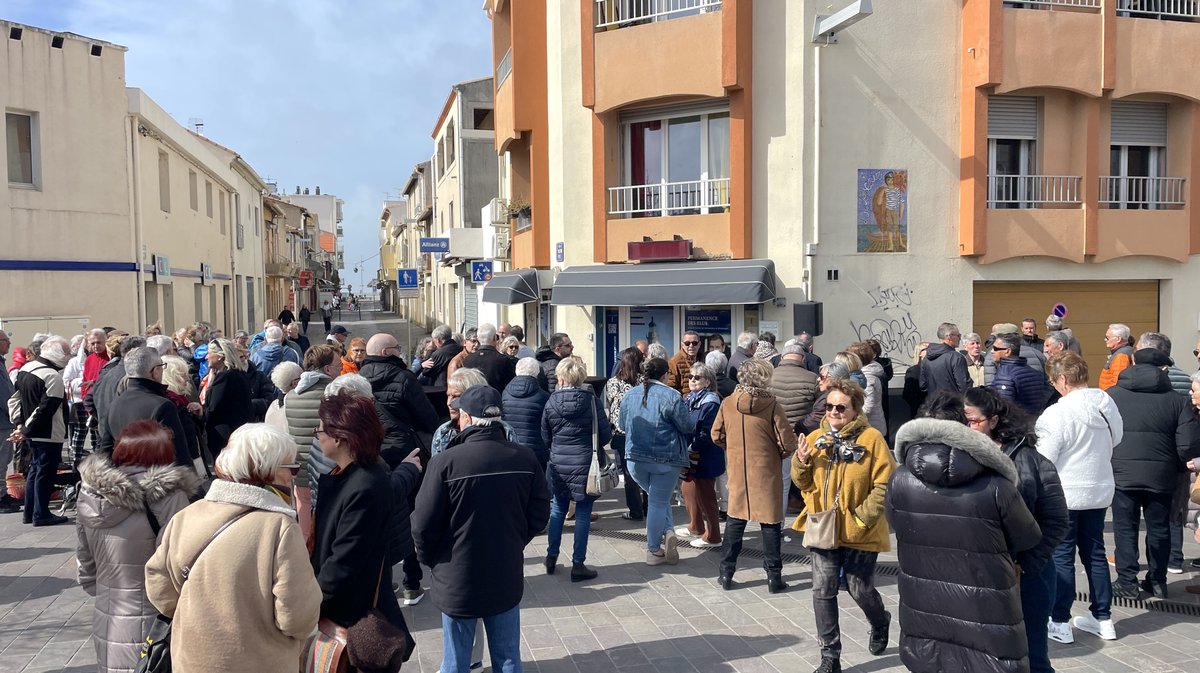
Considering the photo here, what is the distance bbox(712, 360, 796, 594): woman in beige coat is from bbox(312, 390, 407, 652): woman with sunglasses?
3.27m

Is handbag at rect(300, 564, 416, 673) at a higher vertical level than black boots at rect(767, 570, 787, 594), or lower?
higher

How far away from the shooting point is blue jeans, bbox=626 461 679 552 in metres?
6.98

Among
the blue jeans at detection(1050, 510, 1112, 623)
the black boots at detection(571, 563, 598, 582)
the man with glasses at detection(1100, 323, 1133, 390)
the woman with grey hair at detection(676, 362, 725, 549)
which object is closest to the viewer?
the blue jeans at detection(1050, 510, 1112, 623)

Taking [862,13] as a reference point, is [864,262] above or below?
below

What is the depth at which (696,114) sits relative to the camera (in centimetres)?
1484

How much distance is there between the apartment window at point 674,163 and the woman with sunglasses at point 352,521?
1172cm

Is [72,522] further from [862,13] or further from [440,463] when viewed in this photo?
[862,13]

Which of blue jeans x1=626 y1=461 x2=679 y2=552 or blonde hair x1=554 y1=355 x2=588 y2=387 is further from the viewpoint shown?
blue jeans x1=626 y1=461 x2=679 y2=552

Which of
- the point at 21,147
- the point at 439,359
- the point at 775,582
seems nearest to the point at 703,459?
the point at 775,582

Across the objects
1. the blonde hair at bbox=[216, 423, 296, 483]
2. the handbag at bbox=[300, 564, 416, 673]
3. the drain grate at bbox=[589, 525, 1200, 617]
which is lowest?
the drain grate at bbox=[589, 525, 1200, 617]

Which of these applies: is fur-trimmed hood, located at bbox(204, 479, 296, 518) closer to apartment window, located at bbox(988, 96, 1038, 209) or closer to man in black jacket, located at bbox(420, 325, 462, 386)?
man in black jacket, located at bbox(420, 325, 462, 386)

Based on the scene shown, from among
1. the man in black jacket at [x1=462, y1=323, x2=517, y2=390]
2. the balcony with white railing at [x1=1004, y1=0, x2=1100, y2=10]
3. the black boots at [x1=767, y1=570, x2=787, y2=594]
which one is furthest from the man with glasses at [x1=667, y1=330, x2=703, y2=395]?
the balcony with white railing at [x1=1004, y1=0, x2=1100, y2=10]

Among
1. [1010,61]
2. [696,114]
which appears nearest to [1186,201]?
[1010,61]

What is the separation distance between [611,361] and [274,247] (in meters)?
35.8
